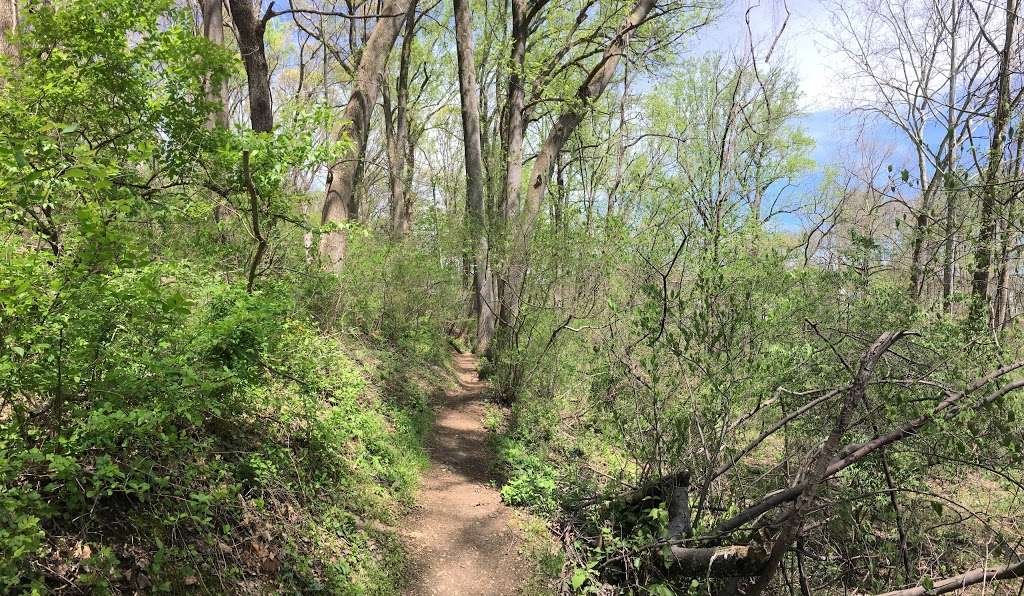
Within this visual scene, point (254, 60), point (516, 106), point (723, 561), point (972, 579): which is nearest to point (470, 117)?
point (516, 106)

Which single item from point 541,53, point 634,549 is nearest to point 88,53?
point 634,549

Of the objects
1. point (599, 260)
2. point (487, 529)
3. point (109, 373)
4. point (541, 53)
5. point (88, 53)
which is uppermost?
point (541, 53)

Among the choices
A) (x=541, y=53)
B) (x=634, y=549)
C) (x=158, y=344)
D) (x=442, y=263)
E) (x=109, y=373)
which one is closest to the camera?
(x=109, y=373)

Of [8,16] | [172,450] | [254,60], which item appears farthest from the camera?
[254,60]

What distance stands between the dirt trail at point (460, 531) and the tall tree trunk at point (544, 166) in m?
2.66

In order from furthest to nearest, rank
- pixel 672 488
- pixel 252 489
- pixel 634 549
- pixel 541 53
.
→ pixel 541 53 < pixel 672 488 < pixel 634 549 < pixel 252 489

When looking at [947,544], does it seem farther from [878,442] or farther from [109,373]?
[109,373]

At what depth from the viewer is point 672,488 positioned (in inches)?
172

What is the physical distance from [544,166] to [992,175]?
22.3 ft

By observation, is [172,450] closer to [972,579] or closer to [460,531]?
[460,531]

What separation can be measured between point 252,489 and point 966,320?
22.2 ft

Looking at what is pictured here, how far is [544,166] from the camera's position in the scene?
1053 cm

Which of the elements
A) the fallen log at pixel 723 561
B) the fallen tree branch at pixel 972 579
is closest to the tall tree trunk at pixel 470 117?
the fallen log at pixel 723 561

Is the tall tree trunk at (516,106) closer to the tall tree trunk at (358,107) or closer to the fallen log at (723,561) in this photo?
the tall tree trunk at (358,107)
